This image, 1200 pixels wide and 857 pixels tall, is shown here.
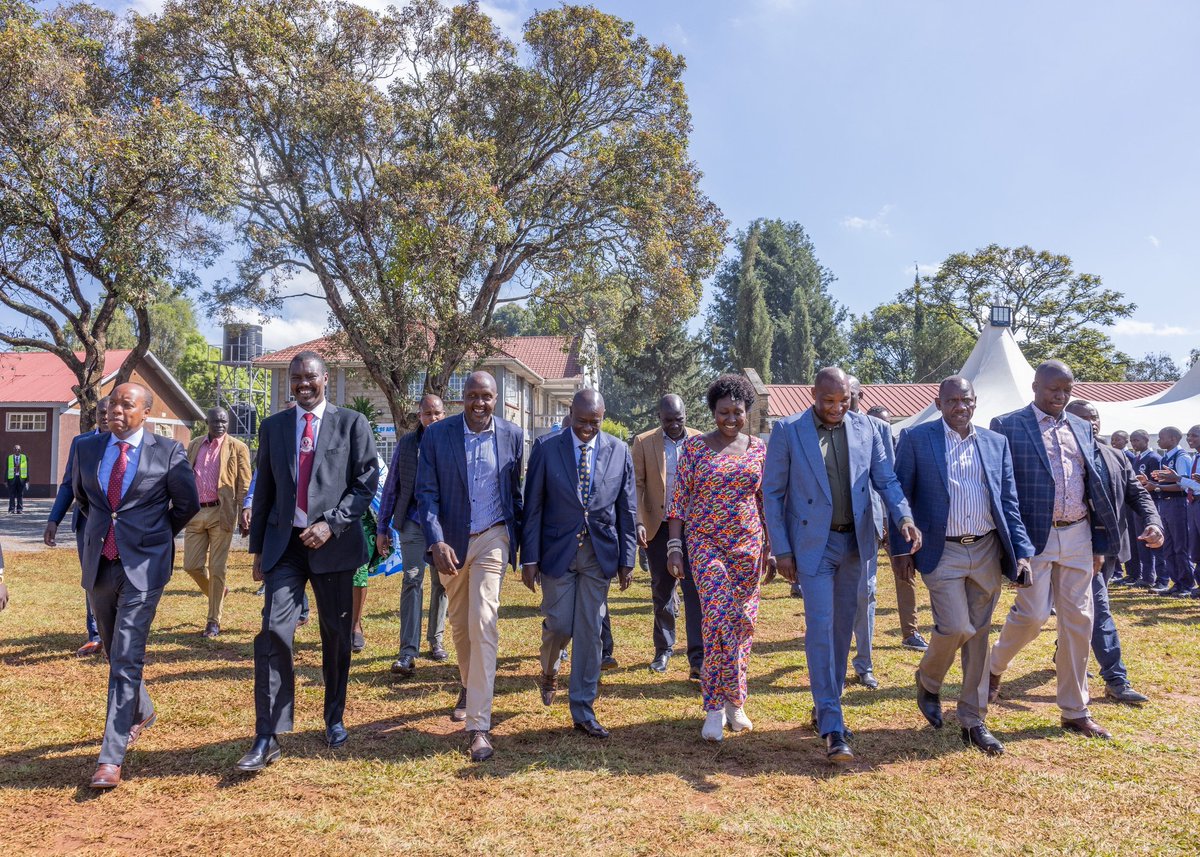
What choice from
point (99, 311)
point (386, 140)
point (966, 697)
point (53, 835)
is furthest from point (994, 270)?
point (53, 835)

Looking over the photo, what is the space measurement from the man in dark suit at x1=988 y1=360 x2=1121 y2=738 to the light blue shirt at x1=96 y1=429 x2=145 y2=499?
540 cm

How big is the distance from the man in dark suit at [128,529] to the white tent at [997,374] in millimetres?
14808

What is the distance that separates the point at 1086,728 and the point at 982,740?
0.84 meters

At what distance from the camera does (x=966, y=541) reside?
4.99 meters

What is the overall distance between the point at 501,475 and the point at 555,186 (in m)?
16.7

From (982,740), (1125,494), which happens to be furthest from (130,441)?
(1125,494)

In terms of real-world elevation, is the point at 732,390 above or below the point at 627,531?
above

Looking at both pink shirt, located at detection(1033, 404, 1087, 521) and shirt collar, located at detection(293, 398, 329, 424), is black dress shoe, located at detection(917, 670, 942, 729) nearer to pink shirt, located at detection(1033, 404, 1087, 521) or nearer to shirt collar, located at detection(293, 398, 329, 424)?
pink shirt, located at detection(1033, 404, 1087, 521)

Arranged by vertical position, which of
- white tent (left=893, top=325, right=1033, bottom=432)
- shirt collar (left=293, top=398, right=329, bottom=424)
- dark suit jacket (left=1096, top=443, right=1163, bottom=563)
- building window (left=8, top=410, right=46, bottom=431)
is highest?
building window (left=8, top=410, right=46, bottom=431)

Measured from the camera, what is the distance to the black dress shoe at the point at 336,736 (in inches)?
194

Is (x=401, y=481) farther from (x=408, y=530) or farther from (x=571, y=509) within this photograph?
(x=571, y=509)

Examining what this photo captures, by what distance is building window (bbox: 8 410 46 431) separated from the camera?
36469 millimetres

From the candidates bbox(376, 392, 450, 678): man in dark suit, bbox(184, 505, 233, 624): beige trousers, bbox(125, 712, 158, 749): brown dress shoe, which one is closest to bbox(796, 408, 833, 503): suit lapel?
bbox(376, 392, 450, 678): man in dark suit

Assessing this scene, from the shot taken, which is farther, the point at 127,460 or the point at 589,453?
the point at 589,453
